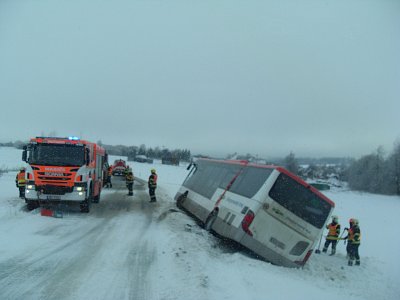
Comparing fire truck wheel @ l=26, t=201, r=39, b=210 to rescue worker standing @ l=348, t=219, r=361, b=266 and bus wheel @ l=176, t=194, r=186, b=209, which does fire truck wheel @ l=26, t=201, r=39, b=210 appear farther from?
rescue worker standing @ l=348, t=219, r=361, b=266

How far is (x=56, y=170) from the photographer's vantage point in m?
12.8

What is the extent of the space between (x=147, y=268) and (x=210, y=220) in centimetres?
509

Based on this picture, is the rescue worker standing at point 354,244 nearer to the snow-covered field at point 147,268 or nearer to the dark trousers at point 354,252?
the dark trousers at point 354,252

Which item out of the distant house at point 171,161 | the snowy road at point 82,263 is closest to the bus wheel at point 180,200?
the snowy road at point 82,263

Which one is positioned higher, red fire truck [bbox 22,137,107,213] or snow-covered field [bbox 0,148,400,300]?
red fire truck [bbox 22,137,107,213]

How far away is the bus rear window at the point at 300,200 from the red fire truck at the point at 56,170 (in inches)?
290

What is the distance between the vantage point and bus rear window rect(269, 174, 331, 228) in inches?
365

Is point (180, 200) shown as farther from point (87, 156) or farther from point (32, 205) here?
point (32, 205)

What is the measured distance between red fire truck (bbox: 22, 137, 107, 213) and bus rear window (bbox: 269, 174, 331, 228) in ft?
24.2

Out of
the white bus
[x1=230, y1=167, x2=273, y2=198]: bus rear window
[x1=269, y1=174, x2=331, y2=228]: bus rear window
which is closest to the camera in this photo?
the white bus

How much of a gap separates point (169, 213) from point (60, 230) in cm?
554

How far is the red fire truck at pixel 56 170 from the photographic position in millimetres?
12742

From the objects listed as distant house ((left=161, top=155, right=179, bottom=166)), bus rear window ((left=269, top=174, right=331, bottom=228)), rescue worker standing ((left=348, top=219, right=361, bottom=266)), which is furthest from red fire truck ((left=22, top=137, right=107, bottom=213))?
distant house ((left=161, top=155, right=179, bottom=166))

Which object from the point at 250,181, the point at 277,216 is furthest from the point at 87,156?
the point at 277,216
